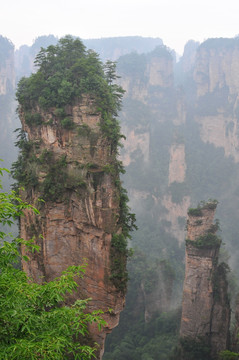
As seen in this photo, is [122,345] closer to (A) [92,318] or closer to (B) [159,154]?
(A) [92,318]

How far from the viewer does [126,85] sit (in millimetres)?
61781

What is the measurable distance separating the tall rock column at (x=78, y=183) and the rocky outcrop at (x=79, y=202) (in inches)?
1.5

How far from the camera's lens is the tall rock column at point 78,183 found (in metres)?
12.4

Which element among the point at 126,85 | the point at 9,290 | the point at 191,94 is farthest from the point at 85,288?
the point at 191,94

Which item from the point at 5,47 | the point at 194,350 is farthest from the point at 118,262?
the point at 5,47

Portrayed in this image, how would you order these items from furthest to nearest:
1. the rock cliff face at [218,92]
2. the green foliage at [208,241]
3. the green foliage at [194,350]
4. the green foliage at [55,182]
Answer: the rock cliff face at [218,92], the green foliage at [208,241], the green foliage at [194,350], the green foliage at [55,182]

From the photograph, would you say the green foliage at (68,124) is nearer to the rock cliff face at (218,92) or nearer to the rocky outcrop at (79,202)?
the rocky outcrop at (79,202)

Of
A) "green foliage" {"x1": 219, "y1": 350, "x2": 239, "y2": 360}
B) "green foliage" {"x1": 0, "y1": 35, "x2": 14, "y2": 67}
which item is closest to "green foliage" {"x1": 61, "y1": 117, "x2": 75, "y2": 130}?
"green foliage" {"x1": 219, "y1": 350, "x2": 239, "y2": 360}

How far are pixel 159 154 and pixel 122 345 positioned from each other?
40.5 meters

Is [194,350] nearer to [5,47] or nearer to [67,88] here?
[67,88]

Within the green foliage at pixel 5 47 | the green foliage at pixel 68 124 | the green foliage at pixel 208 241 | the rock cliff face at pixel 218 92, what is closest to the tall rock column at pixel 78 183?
the green foliage at pixel 68 124

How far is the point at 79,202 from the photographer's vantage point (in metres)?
12.7

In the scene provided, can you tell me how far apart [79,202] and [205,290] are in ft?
35.8

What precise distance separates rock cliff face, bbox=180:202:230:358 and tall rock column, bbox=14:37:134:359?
8061 millimetres
